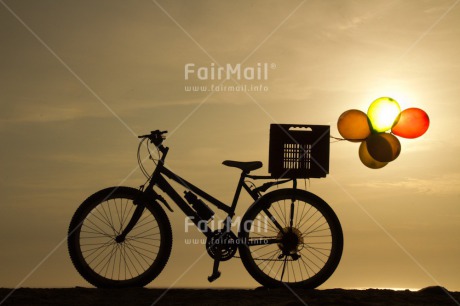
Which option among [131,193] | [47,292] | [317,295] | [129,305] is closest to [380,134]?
[317,295]

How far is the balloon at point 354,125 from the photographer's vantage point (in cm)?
724

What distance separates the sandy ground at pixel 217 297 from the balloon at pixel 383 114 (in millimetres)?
1917

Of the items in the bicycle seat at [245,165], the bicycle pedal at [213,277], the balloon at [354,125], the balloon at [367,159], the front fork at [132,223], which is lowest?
the bicycle pedal at [213,277]

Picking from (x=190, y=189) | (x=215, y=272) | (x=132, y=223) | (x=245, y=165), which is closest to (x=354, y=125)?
(x=245, y=165)

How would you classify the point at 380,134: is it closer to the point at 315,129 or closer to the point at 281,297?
the point at 315,129

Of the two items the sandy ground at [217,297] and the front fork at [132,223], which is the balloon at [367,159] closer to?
the sandy ground at [217,297]

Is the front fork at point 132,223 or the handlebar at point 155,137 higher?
the handlebar at point 155,137

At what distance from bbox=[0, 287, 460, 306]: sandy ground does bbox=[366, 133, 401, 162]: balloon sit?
1.54m

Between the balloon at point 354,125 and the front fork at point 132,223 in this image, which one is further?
the balloon at point 354,125

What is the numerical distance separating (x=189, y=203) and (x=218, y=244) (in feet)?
1.82

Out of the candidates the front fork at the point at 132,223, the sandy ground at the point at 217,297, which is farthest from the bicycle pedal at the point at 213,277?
the front fork at the point at 132,223

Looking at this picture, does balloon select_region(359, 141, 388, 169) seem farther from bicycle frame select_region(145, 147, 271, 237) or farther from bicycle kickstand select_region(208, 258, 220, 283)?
bicycle kickstand select_region(208, 258, 220, 283)

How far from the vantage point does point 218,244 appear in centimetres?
651

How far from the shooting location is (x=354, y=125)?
7250 mm
